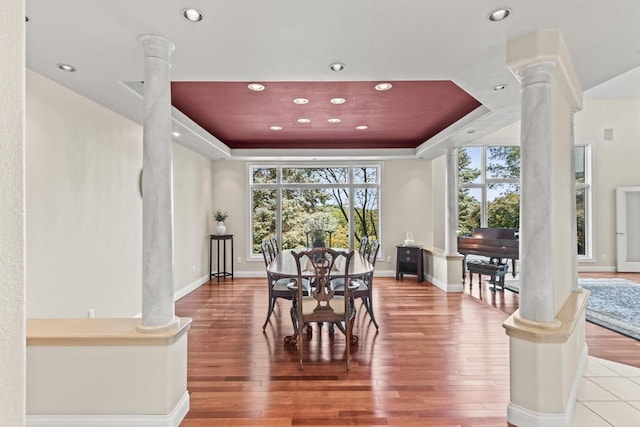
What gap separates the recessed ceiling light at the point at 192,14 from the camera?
2.02 meters

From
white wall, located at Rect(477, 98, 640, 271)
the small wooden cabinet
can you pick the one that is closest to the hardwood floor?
the small wooden cabinet

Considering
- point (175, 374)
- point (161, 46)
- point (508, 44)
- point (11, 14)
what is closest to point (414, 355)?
point (175, 374)

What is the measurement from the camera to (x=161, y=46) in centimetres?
237

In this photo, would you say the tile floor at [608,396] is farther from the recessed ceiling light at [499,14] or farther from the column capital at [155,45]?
the column capital at [155,45]

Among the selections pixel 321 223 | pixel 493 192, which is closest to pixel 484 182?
pixel 493 192

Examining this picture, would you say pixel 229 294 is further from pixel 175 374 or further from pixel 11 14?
pixel 11 14

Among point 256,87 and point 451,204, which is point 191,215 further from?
point 451,204

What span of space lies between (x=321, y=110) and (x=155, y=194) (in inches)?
116

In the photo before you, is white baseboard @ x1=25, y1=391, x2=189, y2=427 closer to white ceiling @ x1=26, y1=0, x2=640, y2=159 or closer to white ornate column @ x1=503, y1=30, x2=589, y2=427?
white ornate column @ x1=503, y1=30, x2=589, y2=427

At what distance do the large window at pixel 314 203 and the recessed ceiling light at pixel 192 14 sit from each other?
5570 millimetres

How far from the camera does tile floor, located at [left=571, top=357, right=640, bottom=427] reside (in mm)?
2418

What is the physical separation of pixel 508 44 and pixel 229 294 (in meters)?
5.23

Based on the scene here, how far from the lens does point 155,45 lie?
235cm

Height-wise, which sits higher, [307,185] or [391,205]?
[307,185]
